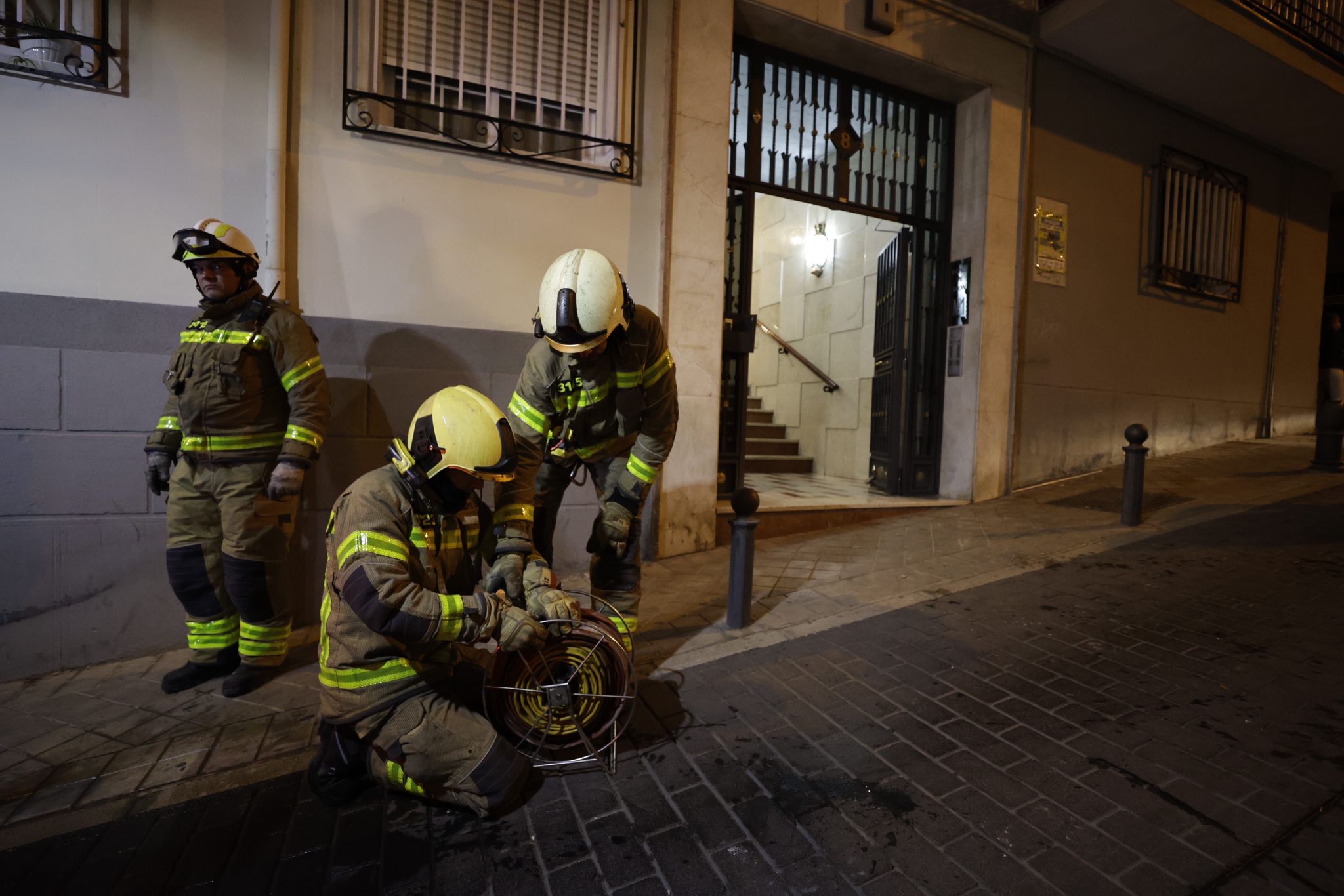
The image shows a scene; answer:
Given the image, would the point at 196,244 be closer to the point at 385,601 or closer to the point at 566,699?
the point at 385,601

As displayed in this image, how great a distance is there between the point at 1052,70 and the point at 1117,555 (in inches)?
225

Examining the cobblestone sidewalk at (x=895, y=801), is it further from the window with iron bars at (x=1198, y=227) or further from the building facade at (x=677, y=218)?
the window with iron bars at (x=1198, y=227)

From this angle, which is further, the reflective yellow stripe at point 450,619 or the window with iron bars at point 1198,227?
the window with iron bars at point 1198,227

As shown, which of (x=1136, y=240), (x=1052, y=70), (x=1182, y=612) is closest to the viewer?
(x=1182, y=612)

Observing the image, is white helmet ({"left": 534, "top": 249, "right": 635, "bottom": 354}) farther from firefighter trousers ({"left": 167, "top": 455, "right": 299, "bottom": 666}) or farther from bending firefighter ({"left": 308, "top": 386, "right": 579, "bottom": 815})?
firefighter trousers ({"left": 167, "top": 455, "right": 299, "bottom": 666})

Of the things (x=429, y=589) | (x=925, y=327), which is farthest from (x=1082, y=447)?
(x=429, y=589)

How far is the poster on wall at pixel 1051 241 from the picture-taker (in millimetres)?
7082

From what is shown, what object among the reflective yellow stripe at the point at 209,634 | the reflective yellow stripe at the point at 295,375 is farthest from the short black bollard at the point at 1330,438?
the reflective yellow stripe at the point at 209,634

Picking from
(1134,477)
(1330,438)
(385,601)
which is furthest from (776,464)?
(385,601)

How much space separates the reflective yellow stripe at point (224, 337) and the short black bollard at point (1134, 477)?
6.37 meters

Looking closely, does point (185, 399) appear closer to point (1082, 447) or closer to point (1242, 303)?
point (1082, 447)

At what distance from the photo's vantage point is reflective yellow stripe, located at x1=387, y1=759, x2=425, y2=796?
2279 millimetres

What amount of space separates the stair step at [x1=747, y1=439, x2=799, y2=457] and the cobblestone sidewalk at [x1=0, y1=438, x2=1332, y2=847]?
10.7ft

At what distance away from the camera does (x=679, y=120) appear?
205 inches
